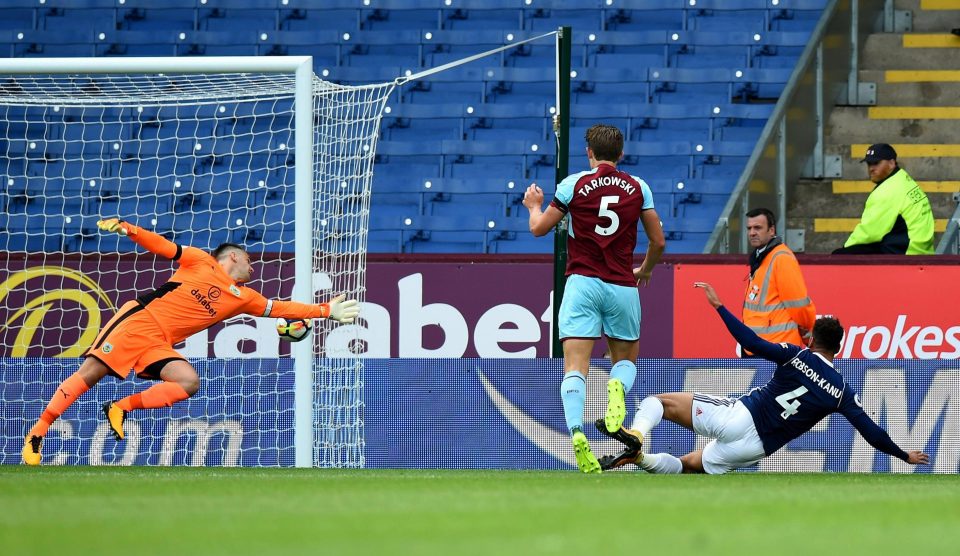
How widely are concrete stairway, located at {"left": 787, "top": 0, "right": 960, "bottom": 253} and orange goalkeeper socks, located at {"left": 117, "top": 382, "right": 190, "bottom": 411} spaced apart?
239 inches

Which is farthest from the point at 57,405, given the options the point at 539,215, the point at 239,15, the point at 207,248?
the point at 239,15

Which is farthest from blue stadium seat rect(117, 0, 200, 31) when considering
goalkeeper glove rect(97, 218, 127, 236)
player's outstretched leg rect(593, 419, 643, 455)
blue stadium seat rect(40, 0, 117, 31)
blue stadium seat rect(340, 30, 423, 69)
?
player's outstretched leg rect(593, 419, 643, 455)

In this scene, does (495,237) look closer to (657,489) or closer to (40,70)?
(40,70)

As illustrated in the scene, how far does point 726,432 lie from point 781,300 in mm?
1289

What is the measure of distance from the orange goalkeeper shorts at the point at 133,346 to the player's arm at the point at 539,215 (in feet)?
7.74

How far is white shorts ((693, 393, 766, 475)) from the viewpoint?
7590 mm

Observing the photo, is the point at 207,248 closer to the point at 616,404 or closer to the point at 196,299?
the point at 196,299

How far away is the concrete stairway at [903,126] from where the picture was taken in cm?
1252

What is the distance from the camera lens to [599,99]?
44.9ft

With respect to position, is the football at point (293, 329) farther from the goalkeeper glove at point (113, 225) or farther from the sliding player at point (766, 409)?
the sliding player at point (766, 409)

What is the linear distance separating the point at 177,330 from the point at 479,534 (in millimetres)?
4896

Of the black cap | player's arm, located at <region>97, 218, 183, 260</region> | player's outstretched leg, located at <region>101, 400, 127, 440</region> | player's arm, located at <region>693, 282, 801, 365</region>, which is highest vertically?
the black cap

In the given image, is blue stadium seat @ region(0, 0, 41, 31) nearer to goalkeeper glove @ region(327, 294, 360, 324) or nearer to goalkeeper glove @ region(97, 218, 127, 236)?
goalkeeper glove @ region(97, 218, 127, 236)

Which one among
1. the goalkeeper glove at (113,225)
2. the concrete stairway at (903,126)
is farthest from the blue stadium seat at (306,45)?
the goalkeeper glove at (113,225)
